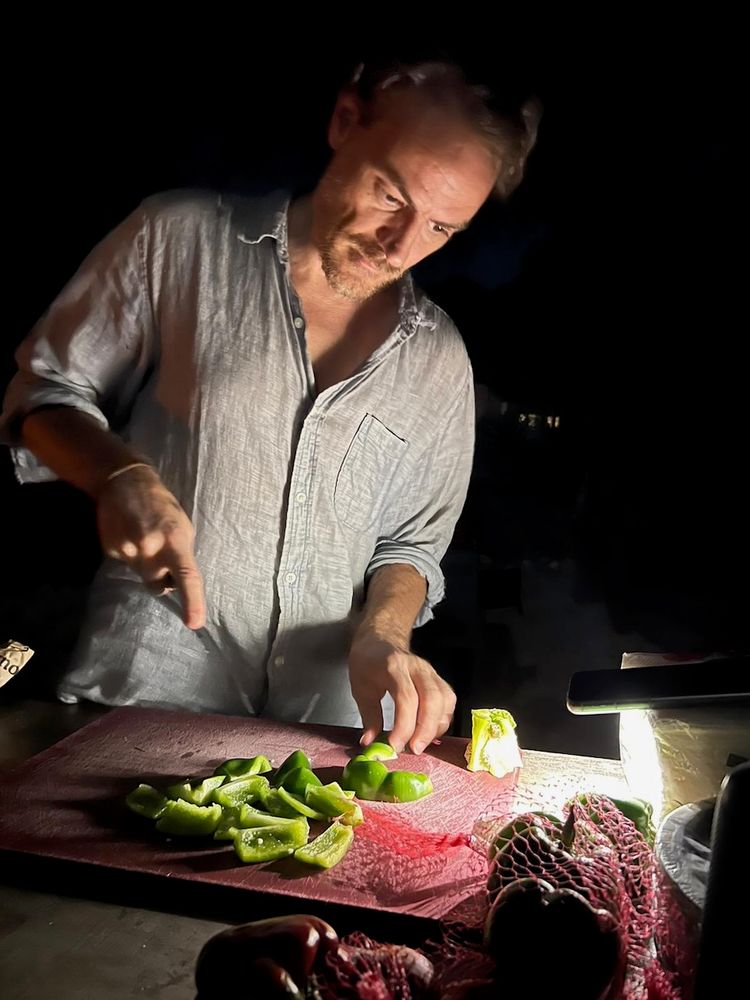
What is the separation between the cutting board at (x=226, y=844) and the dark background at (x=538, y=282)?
22.7 inches

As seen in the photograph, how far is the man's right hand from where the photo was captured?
5.24 ft

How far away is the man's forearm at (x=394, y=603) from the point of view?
2.08 meters

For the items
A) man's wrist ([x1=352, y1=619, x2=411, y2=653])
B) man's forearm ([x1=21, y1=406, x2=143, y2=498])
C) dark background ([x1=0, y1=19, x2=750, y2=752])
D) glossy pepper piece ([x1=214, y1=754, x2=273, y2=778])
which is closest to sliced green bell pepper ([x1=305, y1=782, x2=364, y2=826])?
glossy pepper piece ([x1=214, y1=754, x2=273, y2=778])

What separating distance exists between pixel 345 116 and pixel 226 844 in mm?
1953

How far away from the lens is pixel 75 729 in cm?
189

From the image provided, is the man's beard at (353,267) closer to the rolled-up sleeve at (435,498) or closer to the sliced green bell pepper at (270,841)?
the rolled-up sleeve at (435,498)

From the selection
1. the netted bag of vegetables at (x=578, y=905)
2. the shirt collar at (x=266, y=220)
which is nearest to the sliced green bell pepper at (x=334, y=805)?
the netted bag of vegetables at (x=578, y=905)

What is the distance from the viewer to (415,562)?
2.36 metres

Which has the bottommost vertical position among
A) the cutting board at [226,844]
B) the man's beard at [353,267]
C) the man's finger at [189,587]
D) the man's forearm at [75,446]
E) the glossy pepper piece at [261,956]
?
the cutting board at [226,844]

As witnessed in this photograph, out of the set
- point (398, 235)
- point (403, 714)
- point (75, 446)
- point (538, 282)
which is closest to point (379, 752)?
point (403, 714)

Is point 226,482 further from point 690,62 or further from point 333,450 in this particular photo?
point 690,62

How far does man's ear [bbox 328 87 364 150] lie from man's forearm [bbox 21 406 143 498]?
1102mm

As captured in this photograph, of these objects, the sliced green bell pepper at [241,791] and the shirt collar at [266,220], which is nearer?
the sliced green bell pepper at [241,791]

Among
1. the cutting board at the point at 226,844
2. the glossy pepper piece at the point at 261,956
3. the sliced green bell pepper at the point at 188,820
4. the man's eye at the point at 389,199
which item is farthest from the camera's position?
the man's eye at the point at 389,199
